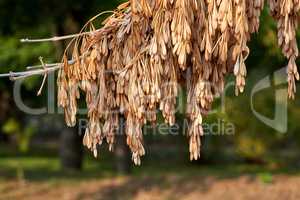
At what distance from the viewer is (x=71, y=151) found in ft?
57.4

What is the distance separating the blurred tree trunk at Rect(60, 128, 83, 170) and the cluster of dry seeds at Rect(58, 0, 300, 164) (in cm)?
1335

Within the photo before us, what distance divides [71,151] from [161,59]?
13.8 meters

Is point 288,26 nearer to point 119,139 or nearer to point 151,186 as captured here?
point 151,186

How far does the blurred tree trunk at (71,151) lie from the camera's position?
57.5 feet

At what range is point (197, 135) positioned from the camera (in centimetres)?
399

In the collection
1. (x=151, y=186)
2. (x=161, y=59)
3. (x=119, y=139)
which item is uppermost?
(x=161, y=59)

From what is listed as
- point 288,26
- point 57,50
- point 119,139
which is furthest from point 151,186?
point 288,26

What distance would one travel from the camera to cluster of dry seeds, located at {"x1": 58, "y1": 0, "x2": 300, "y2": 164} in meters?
3.83

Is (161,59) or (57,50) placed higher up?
(57,50)

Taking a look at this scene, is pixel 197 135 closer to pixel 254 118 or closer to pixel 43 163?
pixel 254 118

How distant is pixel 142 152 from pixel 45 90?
1071cm

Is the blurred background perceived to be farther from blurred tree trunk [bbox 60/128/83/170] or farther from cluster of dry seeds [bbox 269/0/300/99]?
cluster of dry seeds [bbox 269/0/300/99]

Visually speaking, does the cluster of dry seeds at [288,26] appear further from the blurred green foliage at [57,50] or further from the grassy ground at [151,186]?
the grassy ground at [151,186]

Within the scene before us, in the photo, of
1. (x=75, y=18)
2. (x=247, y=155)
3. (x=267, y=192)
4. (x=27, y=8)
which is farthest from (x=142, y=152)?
(x=247, y=155)
